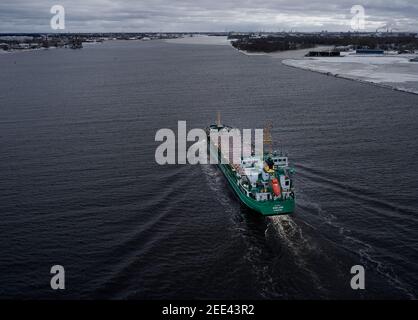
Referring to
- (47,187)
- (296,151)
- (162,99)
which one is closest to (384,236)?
(296,151)
